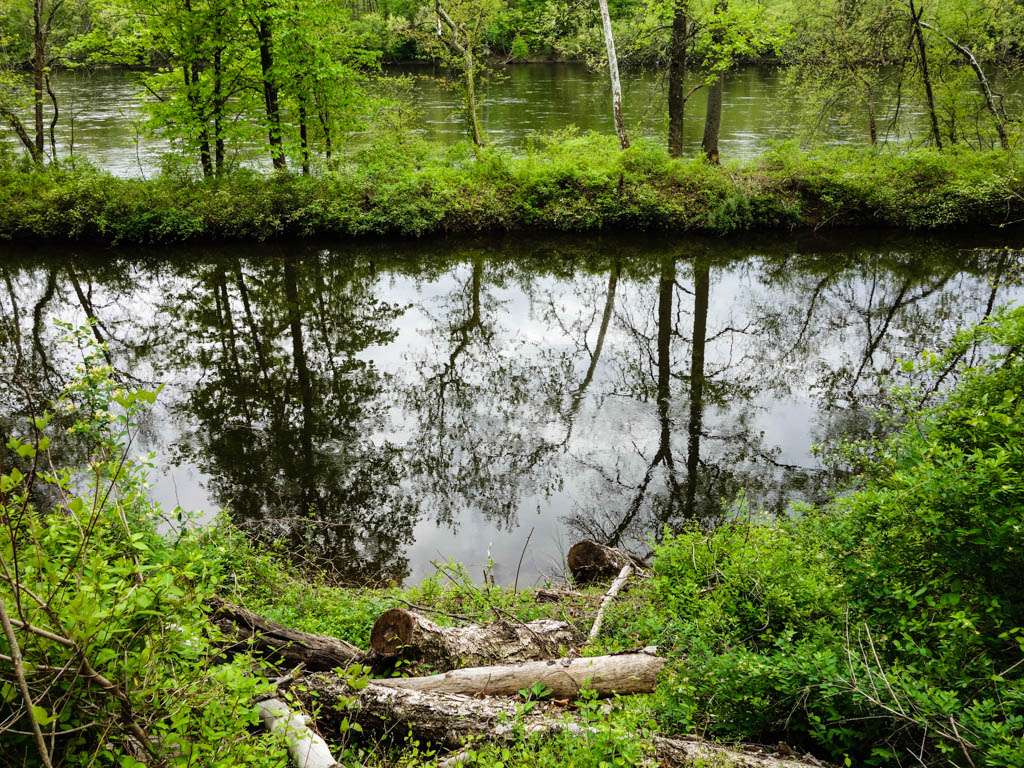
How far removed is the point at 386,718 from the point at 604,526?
15.6 ft

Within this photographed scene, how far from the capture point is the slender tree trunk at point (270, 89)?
1916 cm

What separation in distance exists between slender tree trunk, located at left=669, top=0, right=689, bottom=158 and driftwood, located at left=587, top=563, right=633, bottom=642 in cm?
1667

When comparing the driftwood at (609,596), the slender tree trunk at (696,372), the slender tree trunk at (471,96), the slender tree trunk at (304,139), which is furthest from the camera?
the slender tree trunk at (471,96)

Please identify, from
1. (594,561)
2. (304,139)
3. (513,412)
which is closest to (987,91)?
(513,412)

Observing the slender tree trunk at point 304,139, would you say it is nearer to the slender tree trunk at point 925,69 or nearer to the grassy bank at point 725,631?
the grassy bank at point 725,631

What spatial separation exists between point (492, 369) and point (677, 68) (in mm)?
12338

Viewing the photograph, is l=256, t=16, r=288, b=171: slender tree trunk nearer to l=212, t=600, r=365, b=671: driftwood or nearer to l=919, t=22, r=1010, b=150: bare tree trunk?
l=212, t=600, r=365, b=671: driftwood

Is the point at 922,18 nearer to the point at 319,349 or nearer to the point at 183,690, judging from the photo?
the point at 319,349

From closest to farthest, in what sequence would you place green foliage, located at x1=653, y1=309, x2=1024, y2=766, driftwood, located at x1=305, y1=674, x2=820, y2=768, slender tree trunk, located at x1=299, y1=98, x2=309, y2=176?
green foliage, located at x1=653, y1=309, x2=1024, y2=766
driftwood, located at x1=305, y1=674, x2=820, y2=768
slender tree trunk, located at x1=299, y1=98, x2=309, y2=176

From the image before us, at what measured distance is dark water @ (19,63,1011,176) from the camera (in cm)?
2483

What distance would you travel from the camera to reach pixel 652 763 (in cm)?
366

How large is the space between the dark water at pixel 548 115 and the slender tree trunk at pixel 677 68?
1834 mm

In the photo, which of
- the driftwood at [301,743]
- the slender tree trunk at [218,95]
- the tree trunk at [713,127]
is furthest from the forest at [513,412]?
the tree trunk at [713,127]

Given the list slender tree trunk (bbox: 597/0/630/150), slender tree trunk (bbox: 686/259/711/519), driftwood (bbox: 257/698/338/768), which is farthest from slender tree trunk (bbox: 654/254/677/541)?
slender tree trunk (bbox: 597/0/630/150)
